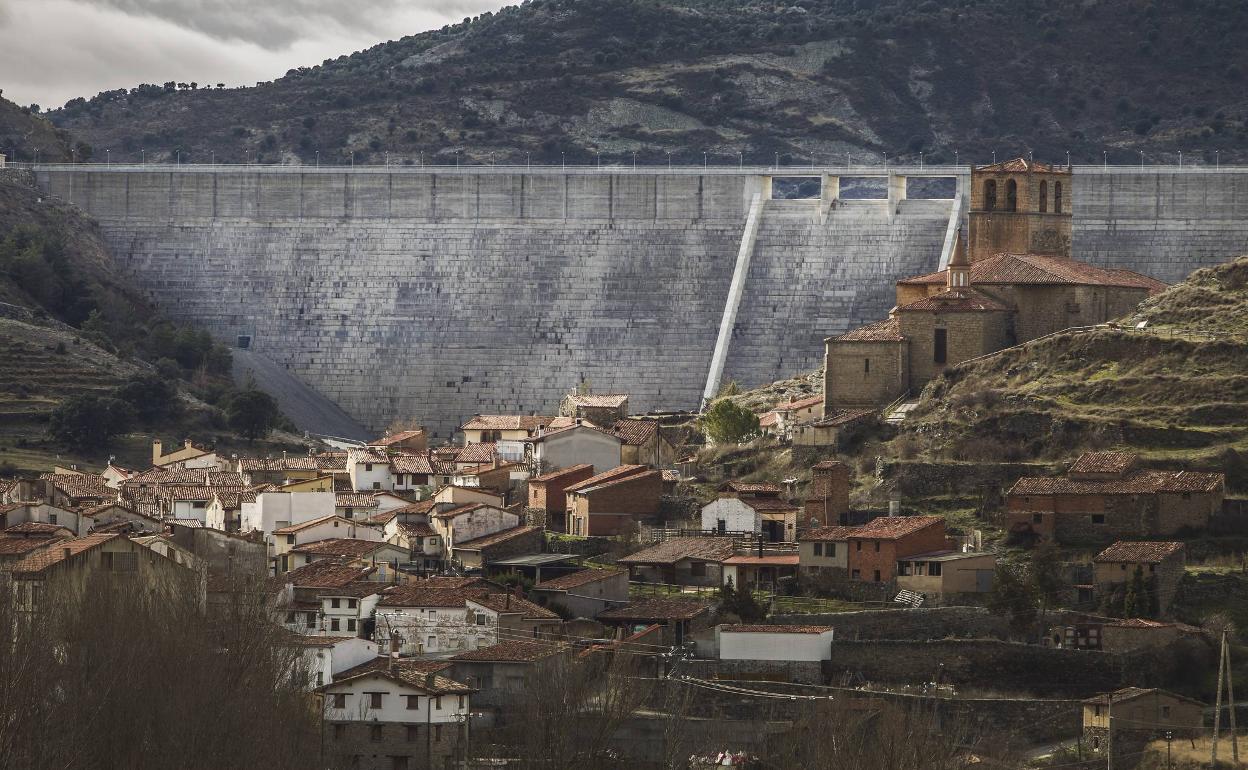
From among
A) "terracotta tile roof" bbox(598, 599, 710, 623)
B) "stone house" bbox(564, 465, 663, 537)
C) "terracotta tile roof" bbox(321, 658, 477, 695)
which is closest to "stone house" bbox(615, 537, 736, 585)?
"terracotta tile roof" bbox(598, 599, 710, 623)

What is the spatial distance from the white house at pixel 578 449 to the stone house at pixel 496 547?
863cm

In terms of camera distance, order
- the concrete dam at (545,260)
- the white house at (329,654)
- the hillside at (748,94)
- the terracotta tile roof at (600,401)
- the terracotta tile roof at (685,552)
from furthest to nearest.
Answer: the hillside at (748,94), the concrete dam at (545,260), the terracotta tile roof at (600,401), the terracotta tile roof at (685,552), the white house at (329,654)

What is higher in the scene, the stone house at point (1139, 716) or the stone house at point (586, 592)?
the stone house at point (586, 592)

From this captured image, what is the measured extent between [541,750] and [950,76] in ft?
417

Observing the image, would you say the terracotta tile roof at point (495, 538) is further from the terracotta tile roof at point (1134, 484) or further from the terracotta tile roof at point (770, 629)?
the terracotta tile roof at point (1134, 484)

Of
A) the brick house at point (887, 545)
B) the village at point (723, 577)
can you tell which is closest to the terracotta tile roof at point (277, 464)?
the village at point (723, 577)

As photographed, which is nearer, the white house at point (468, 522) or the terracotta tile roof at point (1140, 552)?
the terracotta tile roof at point (1140, 552)

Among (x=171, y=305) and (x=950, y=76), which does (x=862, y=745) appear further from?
(x=950, y=76)

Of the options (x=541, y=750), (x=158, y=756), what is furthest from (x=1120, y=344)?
(x=158, y=756)

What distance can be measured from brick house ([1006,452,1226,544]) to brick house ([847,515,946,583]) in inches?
74.8

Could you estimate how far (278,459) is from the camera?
293 feet

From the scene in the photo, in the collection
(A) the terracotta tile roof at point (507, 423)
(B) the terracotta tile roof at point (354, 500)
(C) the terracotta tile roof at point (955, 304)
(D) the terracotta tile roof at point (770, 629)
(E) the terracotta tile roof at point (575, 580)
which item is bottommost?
(D) the terracotta tile roof at point (770, 629)

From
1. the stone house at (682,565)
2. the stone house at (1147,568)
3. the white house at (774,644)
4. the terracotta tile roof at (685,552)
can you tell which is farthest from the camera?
the terracotta tile roof at (685,552)

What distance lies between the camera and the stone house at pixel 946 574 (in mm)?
65938
